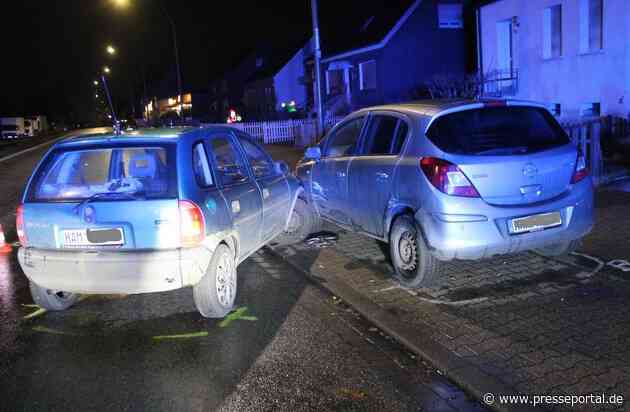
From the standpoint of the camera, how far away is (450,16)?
93.7ft

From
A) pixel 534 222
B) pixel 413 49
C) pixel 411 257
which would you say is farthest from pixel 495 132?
pixel 413 49

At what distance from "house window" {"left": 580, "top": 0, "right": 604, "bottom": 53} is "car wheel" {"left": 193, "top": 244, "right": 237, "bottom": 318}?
1506 cm

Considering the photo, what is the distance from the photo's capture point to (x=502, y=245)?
5480mm

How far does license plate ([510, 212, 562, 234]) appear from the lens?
5488 mm

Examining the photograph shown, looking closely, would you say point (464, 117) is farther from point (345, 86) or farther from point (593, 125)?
point (345, 86)

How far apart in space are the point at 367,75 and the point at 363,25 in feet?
11.7

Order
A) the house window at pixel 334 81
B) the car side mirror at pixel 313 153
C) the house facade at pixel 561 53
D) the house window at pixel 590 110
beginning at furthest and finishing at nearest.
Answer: the house window at pixel 334 81 < the house window at pixel 590 110 < the house facade at pixel 561 53 < the car side mirror at pixel 313 153

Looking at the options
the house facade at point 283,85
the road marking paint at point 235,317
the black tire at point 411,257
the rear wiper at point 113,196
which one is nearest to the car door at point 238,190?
the road marking paint at point 235,317

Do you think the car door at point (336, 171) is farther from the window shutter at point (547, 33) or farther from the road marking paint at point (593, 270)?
the window shutter at point (547, 33)

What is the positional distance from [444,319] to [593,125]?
21.5ft

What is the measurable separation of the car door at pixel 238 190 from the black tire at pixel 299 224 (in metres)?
1.74

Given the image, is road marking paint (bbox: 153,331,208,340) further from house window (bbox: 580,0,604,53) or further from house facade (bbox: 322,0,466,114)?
house facade (bbox: 322,0,466,114)

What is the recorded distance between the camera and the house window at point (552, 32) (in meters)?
18.6

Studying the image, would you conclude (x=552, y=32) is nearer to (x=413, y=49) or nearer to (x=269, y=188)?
(x=413, y=49)
